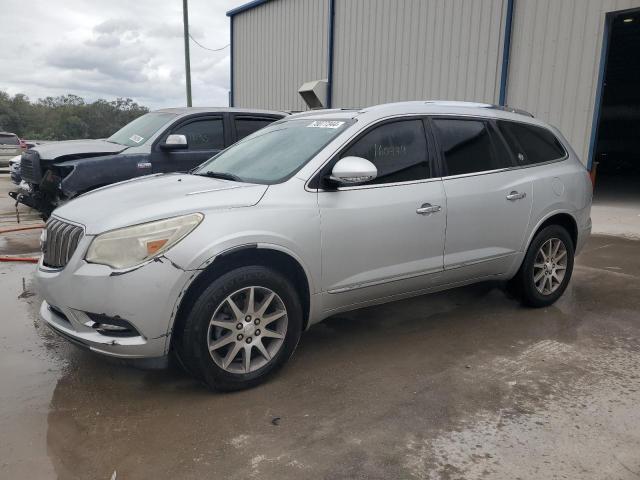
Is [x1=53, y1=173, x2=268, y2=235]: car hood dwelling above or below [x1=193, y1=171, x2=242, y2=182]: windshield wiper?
below

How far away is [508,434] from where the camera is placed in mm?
2799

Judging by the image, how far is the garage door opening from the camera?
536 inches

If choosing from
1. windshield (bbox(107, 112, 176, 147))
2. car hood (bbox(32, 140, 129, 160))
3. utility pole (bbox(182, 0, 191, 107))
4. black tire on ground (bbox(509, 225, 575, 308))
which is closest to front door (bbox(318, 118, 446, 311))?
black tire on ground (bbox(509, 225, 575, 308))

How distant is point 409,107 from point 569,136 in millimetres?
7641

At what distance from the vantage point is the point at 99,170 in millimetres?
6570

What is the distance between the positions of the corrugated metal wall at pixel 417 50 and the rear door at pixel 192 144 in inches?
265

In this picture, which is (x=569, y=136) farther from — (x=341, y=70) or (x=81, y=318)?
(x=81, y=318)

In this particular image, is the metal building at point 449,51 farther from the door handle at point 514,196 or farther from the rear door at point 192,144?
the door handle at point 514,196

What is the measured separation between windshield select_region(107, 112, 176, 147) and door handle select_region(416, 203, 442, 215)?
14.8 feet

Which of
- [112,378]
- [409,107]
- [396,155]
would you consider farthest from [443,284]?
[112,378]

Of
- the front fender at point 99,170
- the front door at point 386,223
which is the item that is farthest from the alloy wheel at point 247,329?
the front fender at point 99,170

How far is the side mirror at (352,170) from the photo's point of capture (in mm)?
3334

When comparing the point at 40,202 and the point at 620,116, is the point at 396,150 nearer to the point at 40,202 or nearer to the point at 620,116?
the point at 40,202

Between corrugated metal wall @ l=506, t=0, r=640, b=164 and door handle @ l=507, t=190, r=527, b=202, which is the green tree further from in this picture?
door handle @ l=507, t=190, r=527, b=202
